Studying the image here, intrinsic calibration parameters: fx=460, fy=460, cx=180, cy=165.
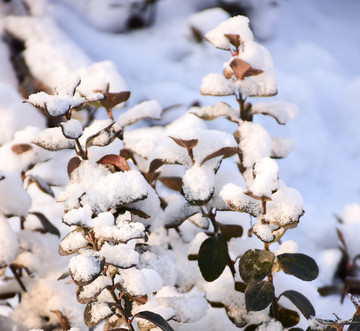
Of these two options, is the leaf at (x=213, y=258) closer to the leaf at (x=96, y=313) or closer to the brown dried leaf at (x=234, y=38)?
the leaf at (x=96, y=313)

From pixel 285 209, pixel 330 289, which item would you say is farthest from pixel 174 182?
pixel 330 289

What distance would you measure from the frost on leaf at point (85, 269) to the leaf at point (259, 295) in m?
0.25

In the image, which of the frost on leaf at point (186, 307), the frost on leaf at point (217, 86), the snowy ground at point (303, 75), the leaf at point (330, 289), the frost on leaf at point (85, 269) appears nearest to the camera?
the frost on leaf at point (85, 269)

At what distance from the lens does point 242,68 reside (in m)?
0.84

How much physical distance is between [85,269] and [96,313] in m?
0.15

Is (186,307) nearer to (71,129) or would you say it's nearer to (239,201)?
(239,201)

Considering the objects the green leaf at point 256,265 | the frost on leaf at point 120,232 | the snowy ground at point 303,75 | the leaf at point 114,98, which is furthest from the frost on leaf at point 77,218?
the snowy ground at point 303,75

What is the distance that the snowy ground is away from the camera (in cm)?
170

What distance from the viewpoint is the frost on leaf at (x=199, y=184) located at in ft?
2.42

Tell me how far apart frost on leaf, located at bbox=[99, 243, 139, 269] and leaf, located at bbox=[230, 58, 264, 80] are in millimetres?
401

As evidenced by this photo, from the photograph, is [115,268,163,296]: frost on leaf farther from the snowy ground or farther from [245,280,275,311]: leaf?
the snowy ground

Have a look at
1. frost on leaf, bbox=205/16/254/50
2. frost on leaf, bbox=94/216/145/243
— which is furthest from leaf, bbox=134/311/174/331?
frost on leaf, bbox=205/16/254/50

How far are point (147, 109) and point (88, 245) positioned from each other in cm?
35

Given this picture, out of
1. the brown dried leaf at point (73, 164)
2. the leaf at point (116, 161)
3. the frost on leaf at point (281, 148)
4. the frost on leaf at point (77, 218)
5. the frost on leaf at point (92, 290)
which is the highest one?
the frost on leaf at point (77, 218)
